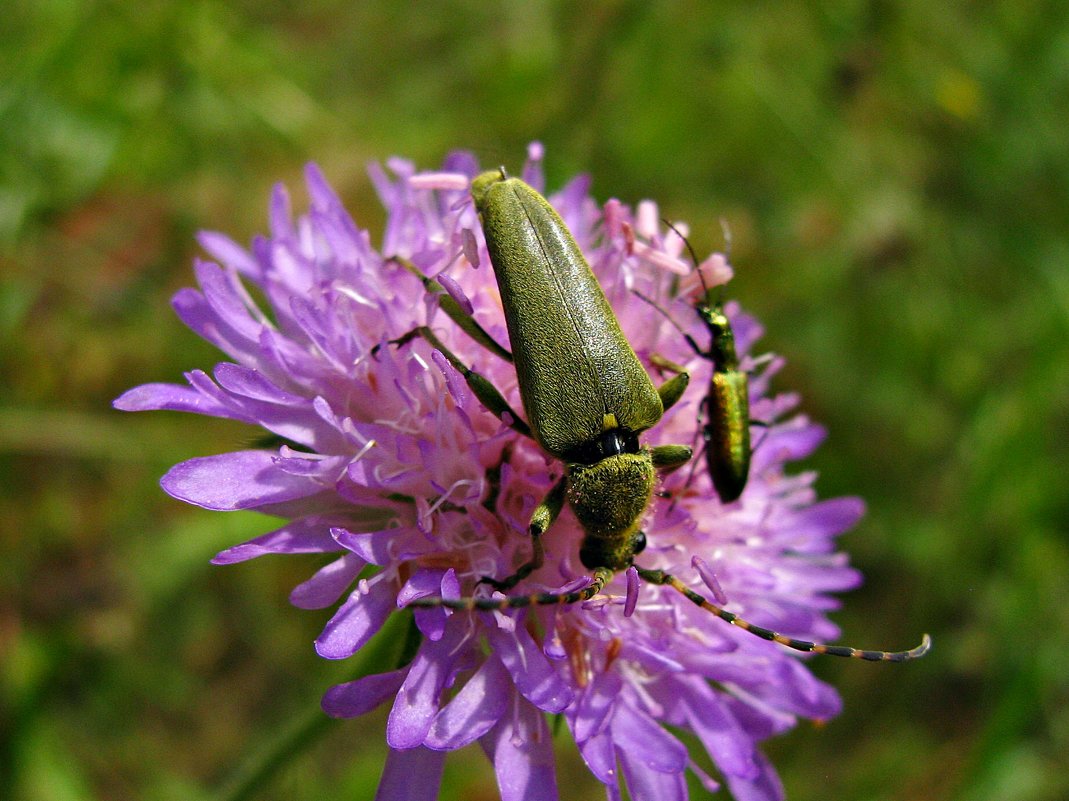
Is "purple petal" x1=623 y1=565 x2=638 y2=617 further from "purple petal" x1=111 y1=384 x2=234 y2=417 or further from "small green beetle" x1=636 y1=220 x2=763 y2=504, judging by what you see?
"purple petal" x1=111 y1=384 x2=234 y2=417

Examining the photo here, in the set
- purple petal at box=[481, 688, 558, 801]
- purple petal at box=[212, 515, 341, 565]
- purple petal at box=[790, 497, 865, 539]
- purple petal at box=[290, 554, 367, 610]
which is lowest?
purple petal at box=[481, 688, 558, 801]

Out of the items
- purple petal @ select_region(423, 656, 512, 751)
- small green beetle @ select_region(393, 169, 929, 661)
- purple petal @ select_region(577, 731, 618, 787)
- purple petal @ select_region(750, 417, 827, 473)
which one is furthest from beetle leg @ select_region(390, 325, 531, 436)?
purple petal @ select_region(750, 417, 827, 473)

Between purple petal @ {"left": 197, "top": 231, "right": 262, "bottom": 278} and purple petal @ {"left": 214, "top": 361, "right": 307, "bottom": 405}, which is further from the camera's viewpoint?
purple petal @ {"left": 197, "top": 231, "right": 262, "bottom": 278}

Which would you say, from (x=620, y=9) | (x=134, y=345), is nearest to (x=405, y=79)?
(x=620, y=9)

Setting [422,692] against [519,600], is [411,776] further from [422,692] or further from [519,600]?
[519,600]

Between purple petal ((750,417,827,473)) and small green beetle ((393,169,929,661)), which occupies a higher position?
small green beetle ((393,169,929,661))

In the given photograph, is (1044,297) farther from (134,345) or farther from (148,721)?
(148,721)
